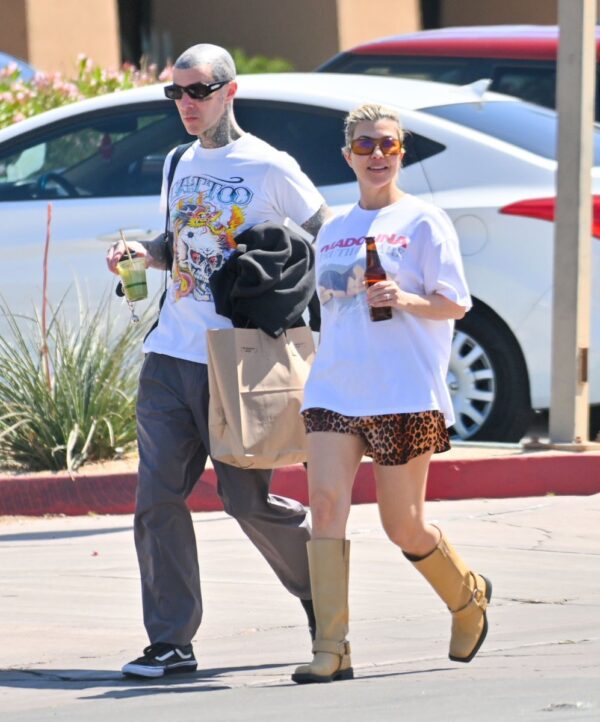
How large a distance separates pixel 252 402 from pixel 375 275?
1.84ft

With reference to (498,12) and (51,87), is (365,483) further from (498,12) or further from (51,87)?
(498,12)

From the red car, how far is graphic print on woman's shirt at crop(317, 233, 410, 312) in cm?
786

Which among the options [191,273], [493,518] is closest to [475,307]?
[493,518]

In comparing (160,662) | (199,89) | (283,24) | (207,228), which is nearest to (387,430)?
(207,228)

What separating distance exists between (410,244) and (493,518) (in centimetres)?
278

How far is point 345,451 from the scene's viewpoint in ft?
16.8

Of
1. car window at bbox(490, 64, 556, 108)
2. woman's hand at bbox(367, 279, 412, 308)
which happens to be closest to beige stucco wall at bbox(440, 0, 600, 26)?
car window at bbox(490, 64, 556, 108)

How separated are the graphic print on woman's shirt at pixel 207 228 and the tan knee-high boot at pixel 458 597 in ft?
3.35

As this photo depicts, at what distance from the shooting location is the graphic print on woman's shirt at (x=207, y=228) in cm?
543

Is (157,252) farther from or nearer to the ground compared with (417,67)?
nearer to the ground

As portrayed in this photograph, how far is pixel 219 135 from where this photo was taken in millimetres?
5520

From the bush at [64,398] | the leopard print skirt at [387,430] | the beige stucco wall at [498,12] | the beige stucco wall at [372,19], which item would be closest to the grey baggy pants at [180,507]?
the leopard print skirt at [387,430]

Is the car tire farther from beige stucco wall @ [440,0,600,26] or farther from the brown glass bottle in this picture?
beige stucco wall @ [440,0,600,26]

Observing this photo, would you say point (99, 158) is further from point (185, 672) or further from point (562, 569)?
point (185, 672)
